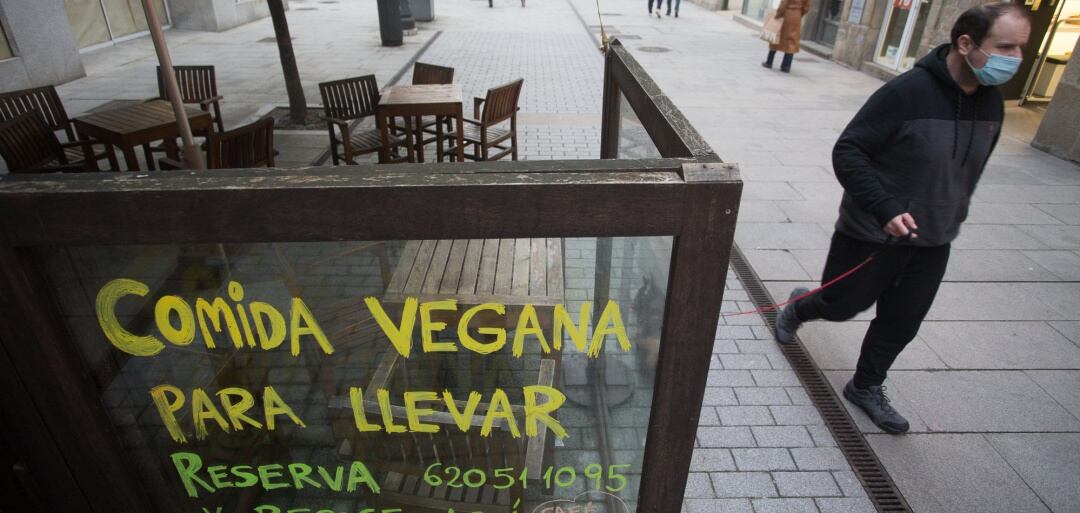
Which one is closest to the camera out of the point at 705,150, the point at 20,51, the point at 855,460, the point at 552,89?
the point at 705,150

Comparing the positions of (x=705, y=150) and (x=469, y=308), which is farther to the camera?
(x=469, y=308)

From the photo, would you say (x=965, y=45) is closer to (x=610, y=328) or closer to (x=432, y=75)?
(x=610, y=328)

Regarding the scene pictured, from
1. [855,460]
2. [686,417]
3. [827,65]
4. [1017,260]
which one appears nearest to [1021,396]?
[855,460]

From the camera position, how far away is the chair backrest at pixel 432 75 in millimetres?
6551

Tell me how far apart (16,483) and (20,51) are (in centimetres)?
1085

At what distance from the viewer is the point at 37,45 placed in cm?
930

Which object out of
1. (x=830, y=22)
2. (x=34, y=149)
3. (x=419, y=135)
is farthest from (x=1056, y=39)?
(x=34, y=149)

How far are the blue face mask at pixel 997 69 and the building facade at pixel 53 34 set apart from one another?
1021 centimetres

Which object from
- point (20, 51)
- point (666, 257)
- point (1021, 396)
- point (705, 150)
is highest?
point (705, 150)

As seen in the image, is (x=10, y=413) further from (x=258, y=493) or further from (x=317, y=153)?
(x=317, y=153)

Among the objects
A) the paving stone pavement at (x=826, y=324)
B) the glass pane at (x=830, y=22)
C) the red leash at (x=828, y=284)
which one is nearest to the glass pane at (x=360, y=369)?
the paving stone pavement at (x=826, y=324)

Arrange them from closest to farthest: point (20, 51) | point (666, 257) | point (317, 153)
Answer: point (666, 257) < point (317, 153) < point (20, 51)

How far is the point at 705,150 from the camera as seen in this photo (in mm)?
1146

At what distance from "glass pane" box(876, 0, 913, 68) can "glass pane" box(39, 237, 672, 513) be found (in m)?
12.0
